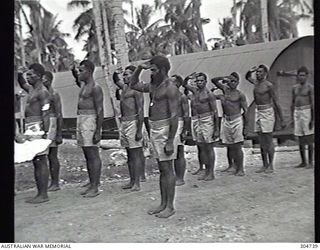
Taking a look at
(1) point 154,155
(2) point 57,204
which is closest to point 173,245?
(1) point 154,155

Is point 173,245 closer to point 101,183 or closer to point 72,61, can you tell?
point 101,183

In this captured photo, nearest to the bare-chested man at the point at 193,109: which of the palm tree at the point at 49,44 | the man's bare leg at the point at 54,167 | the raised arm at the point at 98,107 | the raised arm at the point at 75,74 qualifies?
the raised arm at the point at 98,107

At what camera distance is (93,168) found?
3.03 meters

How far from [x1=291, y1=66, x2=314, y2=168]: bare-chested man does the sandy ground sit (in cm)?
9

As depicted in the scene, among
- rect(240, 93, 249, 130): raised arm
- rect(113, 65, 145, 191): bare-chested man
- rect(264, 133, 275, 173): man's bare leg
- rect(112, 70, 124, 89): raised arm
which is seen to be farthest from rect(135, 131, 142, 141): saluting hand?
rect(264, 133, 275, 173): man's bare leg

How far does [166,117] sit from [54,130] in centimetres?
72

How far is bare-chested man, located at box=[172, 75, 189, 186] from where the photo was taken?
2.96 metres

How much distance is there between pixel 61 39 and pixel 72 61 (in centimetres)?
15

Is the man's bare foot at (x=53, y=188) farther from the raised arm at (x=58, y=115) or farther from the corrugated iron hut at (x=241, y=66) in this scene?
the corrugated iron hut at (x=241, y=66)

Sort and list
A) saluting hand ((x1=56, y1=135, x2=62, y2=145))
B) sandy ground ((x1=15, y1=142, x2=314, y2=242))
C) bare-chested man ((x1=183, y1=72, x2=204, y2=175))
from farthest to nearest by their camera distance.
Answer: bare-chested man ((x1=183, y1=72, x2=204, y2=175)), saluting hand ((x1=56, y1=135, x2=62, y2=145)), sandy ground ((x1=15, y1=142, x2=314, y2=242))

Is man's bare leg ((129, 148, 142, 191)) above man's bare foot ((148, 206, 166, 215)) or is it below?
above

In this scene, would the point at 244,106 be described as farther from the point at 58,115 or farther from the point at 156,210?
the point at 58,115

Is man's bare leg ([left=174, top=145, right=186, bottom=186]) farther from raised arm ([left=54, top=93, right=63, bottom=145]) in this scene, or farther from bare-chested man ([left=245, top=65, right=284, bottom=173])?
raised arm ([left=54, top=93, right=63, bottom=145])


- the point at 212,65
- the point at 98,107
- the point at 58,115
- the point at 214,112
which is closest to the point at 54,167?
the point at 58,115
